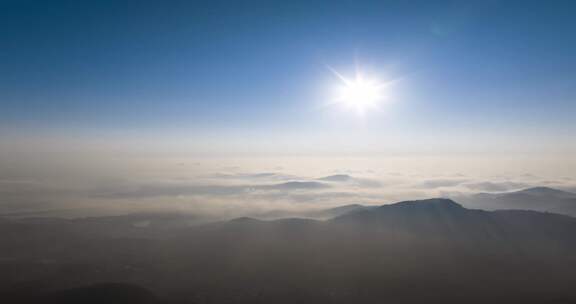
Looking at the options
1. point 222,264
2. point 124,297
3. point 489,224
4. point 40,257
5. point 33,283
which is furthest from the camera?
point 489,224

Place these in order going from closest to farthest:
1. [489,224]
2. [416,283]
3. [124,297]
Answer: [124,297], [416,283], [489,224]

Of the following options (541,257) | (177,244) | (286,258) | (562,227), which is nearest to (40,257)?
(177,244)

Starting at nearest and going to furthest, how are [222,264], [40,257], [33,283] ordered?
[33,283] → [222,264] → [40,257]

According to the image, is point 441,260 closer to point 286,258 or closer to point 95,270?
point 286,258

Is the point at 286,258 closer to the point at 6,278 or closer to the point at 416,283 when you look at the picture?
the point at 416,283

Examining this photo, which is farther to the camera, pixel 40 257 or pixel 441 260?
pixel 40 257

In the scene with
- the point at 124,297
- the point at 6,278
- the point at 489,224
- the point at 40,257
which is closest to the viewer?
the point at 124,297

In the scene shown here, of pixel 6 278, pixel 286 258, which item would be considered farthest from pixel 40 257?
pixel 286 258

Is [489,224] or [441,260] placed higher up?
[489,224]

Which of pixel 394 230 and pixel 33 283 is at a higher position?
pixel 394 230
